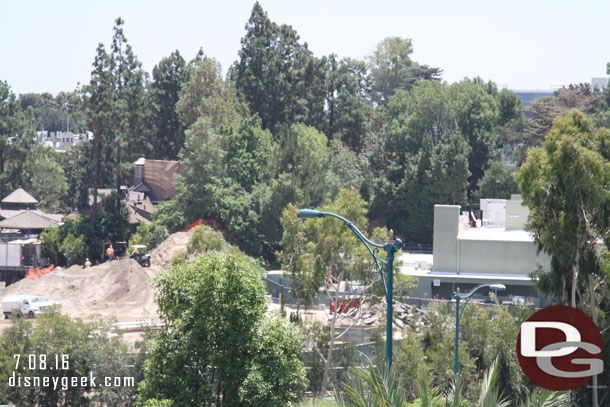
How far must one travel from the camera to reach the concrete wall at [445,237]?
163ft

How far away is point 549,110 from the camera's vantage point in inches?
3568

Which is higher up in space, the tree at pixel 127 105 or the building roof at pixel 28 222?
the tree at pixel 127 105

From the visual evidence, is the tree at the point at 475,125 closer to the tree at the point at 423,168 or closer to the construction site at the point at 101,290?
the tree at the point at 423,168

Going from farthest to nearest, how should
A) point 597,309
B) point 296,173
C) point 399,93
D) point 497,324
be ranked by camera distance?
point 399,93 < point 296,173 < point 497,324 < point 597,309

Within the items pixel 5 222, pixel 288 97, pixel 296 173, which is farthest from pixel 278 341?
pixel 288 97

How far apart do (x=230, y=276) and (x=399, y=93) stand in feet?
260

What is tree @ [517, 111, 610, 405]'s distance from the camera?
1101 inches

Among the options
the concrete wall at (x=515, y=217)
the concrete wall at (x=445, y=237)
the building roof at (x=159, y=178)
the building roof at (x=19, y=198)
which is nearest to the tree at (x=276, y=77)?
the building roof at (x=159, y=178)

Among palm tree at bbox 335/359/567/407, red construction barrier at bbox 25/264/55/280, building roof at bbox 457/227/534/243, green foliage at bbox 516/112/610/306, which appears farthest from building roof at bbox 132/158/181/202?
palm tree at bbox 335/359/567/407

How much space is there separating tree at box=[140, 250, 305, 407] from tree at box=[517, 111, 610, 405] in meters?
12.1

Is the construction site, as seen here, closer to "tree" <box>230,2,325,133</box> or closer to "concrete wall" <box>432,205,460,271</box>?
"concrete wall" <box>432,205,460,271</box>

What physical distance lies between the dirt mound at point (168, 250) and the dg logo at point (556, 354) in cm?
4607

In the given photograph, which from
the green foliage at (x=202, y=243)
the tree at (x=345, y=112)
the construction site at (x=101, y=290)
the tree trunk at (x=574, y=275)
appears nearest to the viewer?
the tree trunk at (x=574, y=275)

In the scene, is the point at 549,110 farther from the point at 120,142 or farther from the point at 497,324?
the point at 497,324
